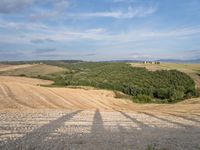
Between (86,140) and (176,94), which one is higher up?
(86,140)

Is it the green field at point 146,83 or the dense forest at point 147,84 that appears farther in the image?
the dense forest at point 147,84

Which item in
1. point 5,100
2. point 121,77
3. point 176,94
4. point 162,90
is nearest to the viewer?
point 5,100

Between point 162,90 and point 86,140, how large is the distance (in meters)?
66.9

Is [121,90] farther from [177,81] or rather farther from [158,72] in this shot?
[158,72]

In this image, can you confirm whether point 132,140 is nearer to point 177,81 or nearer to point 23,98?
point 23,98

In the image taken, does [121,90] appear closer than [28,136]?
No

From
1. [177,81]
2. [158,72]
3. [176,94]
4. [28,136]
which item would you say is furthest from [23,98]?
[158,72]

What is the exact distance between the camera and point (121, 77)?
98.9m

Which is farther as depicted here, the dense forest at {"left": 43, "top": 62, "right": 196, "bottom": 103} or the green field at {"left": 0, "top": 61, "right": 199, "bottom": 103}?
the dense forest at {"left": 43, "top": 62, "right": 196, "bottom": 103}

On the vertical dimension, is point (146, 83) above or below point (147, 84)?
above

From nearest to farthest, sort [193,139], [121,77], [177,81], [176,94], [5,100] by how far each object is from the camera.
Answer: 1. [193,139]
2. [5,100]
3. [176,94]
4. [177,81]
5. [121,77]

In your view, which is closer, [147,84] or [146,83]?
[147,84]

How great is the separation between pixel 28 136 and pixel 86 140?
2186 mm

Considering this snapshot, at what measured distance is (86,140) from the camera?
40.5 ft
